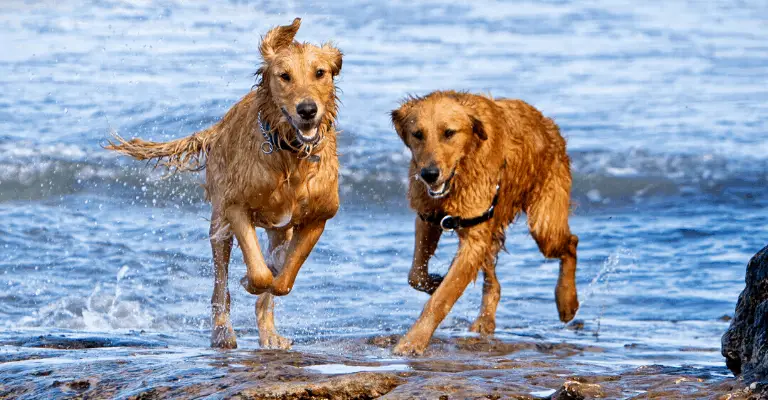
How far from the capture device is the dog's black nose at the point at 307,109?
20.2 ft

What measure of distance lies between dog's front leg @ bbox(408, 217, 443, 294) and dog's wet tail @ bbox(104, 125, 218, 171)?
1497 millimetres

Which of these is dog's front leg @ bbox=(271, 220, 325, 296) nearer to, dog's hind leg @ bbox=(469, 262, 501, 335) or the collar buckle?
the collar buckle

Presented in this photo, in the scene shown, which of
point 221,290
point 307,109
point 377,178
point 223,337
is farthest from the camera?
point 377,178

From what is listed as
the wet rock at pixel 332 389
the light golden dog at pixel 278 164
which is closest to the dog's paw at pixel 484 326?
the light golden dog at pixel 278 164

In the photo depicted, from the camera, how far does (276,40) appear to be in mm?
6617

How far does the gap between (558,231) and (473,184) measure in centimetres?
130

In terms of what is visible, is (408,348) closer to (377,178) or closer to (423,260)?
(423,260)

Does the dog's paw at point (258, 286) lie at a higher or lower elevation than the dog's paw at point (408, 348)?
higher

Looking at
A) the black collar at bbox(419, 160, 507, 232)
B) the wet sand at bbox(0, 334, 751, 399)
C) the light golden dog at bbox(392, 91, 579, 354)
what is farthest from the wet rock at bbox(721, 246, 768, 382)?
the black collar at bbox(419, 160, 507, 232)

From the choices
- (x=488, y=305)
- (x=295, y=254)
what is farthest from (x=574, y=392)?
(x=488, y=305)

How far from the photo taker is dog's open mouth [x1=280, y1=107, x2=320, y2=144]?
623cm

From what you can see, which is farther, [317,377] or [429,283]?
[429,283]

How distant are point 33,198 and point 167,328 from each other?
512 centimetres

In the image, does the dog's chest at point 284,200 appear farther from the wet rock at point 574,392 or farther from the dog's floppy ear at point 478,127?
the wet rock at point 574,392
